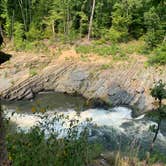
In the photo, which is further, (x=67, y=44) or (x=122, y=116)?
(x=67, y=44)

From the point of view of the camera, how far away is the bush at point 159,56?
23689 millimetres

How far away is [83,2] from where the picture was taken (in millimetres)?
29281

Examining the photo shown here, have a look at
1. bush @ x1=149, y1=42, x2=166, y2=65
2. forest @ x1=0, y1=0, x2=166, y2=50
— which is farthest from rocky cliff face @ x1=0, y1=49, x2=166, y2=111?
forest @ x1=0, y1=0, x2=166, y2=50

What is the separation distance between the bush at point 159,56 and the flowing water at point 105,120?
4864 mm

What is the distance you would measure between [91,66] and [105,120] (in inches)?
255

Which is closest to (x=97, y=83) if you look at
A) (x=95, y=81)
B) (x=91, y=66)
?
(x=95, y=81)

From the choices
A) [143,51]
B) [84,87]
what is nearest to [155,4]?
[84,87]

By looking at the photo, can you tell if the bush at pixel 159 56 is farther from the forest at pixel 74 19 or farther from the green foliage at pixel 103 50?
the forest at pixel 74 19

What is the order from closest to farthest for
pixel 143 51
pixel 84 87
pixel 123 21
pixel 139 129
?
pixel 139 129 → pixel 84 87 → pixel 143 51 → pixel 123 21

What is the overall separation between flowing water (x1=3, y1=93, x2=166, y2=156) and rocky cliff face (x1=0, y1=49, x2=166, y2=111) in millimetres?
687

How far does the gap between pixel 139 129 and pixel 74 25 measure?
14774 millimetres

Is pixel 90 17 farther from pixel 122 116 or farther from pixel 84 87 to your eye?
pixel 122 116

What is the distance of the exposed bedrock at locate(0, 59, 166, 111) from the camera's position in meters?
21.5

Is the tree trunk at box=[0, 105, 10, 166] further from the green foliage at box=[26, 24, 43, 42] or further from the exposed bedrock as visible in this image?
the green foliage at box=[26, 24, 43, 42]
